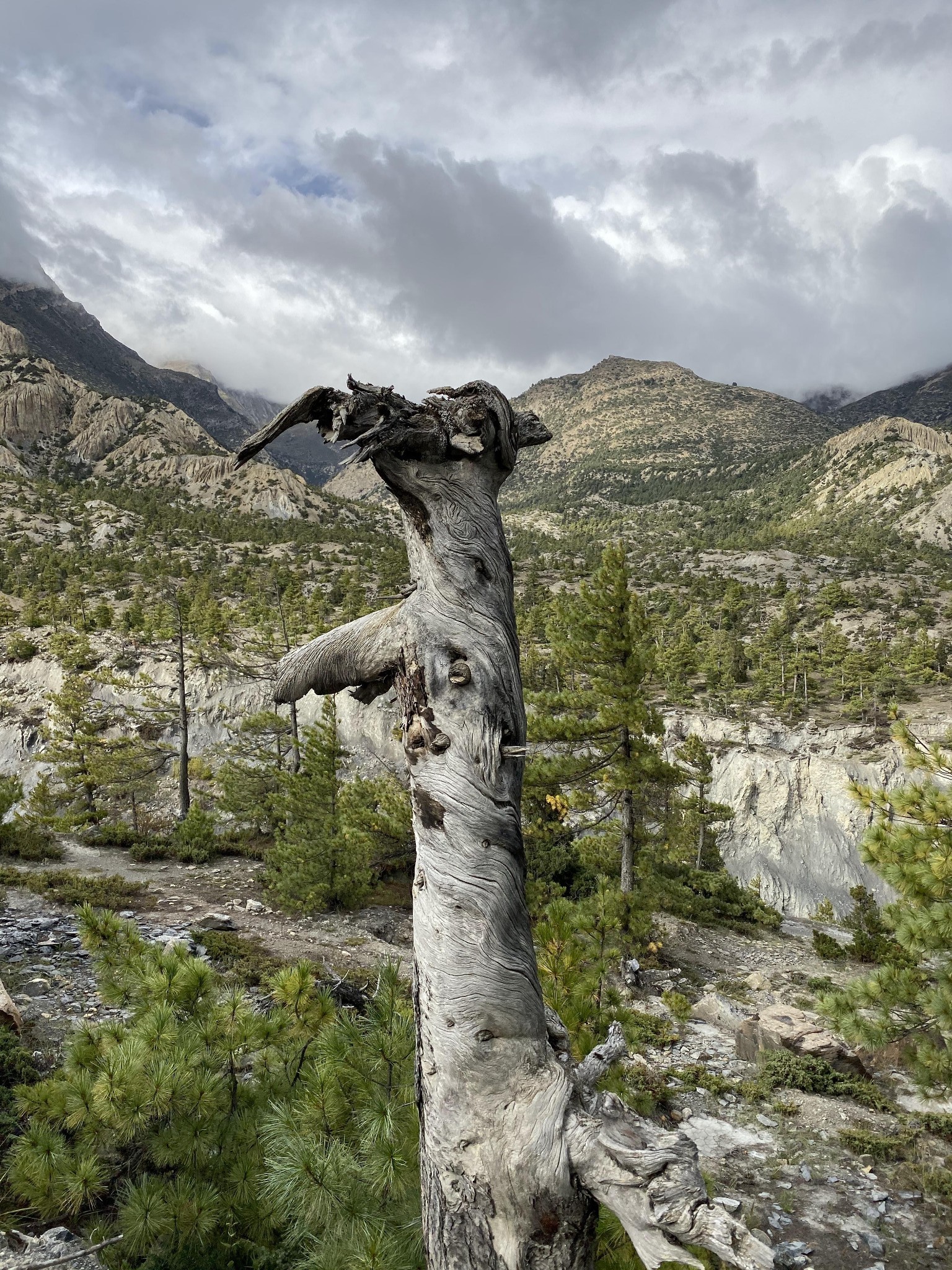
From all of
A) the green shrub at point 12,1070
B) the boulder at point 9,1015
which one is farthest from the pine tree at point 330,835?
the green shrub at point 12,1070

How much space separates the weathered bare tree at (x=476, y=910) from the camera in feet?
5.18

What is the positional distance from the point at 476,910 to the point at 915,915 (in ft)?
14.2

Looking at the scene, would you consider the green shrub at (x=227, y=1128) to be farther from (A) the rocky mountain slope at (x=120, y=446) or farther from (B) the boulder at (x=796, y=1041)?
(A) the rocky mountain slope at (x=120, y=446)

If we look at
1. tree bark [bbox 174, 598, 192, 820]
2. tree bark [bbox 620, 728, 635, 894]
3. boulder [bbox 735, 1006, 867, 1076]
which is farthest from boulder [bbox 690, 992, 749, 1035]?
tree bark [bbox 174, 598, 192, 820]

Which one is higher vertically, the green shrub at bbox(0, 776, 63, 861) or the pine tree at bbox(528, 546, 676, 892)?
the pine tree at bbox(528, 546, 676, 892)

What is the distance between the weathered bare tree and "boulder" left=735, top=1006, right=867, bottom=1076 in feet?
28.6

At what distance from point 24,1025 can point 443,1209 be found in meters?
6.53

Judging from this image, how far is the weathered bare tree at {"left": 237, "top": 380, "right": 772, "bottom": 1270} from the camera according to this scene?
158cm

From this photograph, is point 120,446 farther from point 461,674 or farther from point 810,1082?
→ point 461,674

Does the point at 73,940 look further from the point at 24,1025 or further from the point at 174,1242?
the point at 174,1242

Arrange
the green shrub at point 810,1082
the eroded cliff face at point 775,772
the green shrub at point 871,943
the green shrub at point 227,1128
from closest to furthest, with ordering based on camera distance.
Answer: the green shrub at point 227,1128 < the green shrub at point 810,1082 < the green shrub at point 871,943 < the eroded cliff face at point 775,772

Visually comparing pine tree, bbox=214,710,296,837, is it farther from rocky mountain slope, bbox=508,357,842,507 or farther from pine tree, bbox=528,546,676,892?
rocky mountain slope, bbox=508,357,842,507

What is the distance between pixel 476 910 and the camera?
1910 mm

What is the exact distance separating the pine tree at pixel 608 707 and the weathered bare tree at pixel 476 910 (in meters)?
9.09
